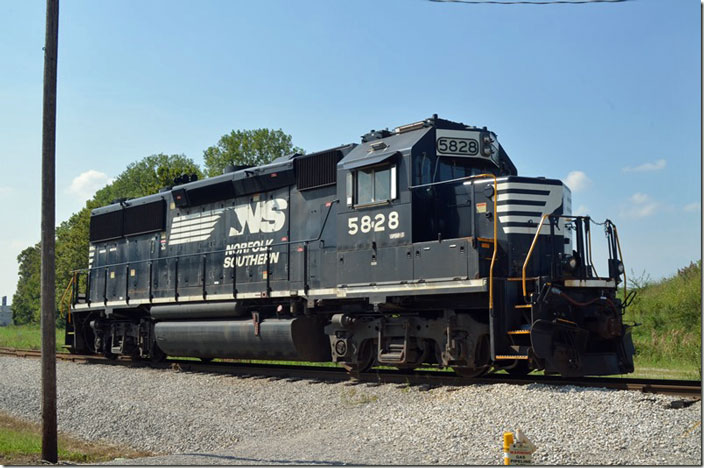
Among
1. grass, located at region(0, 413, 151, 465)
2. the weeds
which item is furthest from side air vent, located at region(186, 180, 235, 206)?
grass, located at region(0, 413, 151, 465)

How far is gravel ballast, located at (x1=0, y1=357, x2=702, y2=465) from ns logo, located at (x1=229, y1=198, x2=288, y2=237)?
3019mm

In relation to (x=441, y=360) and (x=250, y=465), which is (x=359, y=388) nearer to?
(x=441, y=360)

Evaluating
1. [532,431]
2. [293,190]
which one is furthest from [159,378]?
[532,431]

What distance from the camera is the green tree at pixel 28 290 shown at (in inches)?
2874

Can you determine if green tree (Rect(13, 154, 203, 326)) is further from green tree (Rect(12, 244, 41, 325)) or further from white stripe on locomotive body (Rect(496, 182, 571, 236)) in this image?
white stripe on locomotive body (Rect(496, 182, 571, 236))

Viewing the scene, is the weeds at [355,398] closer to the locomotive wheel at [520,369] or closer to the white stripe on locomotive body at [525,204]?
the locomotive wheel at [520,369]

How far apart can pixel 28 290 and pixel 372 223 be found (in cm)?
7417

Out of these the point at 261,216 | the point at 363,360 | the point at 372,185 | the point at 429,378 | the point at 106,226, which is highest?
the point at 372,185

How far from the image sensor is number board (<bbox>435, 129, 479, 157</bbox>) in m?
11.0

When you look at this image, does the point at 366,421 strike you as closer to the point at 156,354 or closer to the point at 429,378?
the point at 429,378

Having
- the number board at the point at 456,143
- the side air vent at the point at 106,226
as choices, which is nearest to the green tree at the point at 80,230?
the side air vent at the point at 106,226

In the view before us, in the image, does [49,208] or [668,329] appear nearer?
[49,208]

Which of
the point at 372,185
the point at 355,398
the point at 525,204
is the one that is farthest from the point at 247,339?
the point at 525,204

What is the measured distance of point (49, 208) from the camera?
28.1ft
